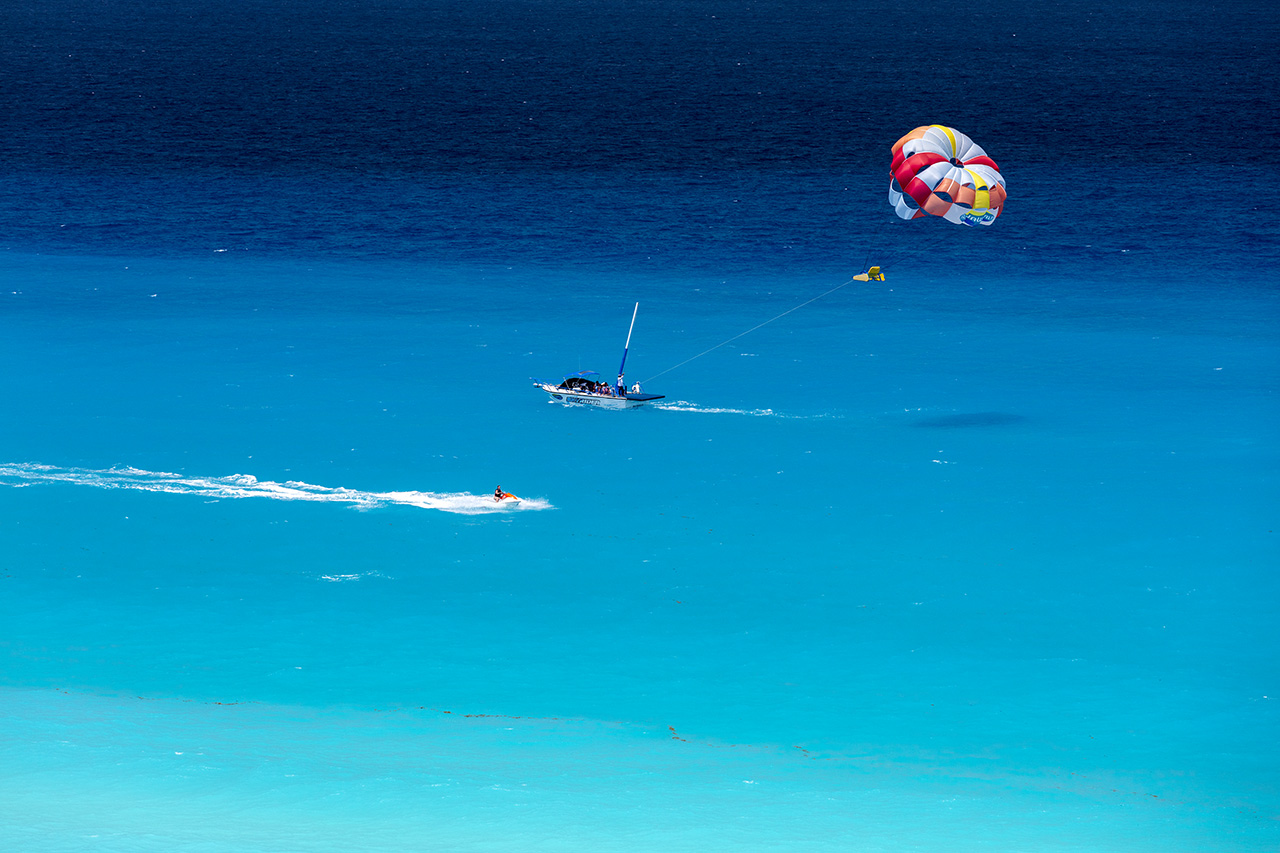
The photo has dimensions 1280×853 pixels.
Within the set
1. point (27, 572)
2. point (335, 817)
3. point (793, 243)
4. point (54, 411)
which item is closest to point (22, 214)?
point (54, 411)

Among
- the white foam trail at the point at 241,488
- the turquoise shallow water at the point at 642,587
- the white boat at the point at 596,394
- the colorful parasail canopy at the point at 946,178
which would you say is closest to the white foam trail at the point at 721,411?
the turquoise shallow water at the point at 642,587

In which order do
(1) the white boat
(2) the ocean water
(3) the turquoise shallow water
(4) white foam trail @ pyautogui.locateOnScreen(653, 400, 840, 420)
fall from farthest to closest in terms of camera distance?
Answer: (4) white foam trail @ pyautogui.locateOnScreen(653, 400, 840, 420) < (1) the white boat < (2) the ocean water < (3) the turquoise shallow water

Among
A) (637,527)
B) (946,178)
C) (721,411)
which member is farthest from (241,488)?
(946,178)

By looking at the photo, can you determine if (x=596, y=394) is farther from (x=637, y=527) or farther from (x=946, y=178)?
(x=946, y=178)

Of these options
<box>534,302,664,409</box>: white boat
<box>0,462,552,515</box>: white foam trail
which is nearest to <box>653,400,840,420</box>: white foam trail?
<box>534,302,664,409</box>: white boat

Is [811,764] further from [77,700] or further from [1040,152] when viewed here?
[1040,152]

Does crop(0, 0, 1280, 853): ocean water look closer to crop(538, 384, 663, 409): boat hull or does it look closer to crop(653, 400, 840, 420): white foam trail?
crop(653, 400, 840, 420): white foam trail

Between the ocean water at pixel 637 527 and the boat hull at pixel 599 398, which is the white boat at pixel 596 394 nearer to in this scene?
the boat hull at pixel 599 398
